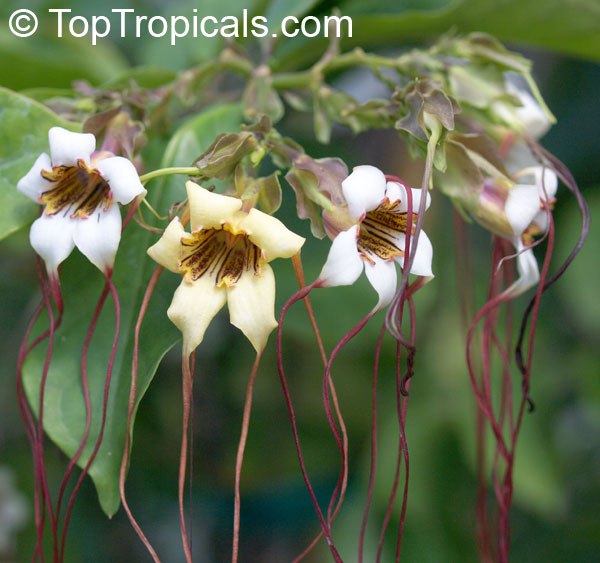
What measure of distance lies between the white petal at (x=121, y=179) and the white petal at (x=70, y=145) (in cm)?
A: 2

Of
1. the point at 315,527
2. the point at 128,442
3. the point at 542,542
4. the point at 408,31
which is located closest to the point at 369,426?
the point at 315,527

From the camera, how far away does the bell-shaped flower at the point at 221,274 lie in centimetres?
44

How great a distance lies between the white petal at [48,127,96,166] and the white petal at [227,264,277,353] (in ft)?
0.41

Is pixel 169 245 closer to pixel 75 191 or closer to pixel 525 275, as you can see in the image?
pixel 75 191

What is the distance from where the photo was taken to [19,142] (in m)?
0.54

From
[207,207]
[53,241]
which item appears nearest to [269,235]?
[207,207]

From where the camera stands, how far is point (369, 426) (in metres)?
1.10

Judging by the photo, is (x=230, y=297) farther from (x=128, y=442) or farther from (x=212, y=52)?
(x=212, y=52)

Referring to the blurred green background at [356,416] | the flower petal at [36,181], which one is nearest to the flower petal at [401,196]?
the flower petal at [36,181]

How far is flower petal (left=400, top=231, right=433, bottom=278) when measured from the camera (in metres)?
0.45

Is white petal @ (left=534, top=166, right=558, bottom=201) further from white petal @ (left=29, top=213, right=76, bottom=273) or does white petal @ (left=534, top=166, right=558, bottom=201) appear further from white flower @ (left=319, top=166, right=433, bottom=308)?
white petal @ (left=29, top=213, right=76, bottom=273)

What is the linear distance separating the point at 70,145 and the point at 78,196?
0.04m

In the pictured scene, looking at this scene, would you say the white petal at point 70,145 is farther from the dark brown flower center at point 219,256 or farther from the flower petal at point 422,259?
the flower petal at point 422,259

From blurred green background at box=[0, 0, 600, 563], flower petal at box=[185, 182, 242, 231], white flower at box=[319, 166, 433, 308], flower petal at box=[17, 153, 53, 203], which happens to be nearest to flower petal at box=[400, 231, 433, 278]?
white flower at box=[319, 166, 433, 308]
